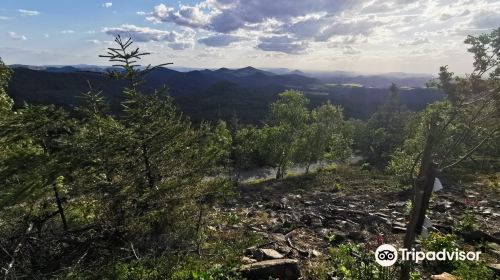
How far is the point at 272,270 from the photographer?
10.6 metres

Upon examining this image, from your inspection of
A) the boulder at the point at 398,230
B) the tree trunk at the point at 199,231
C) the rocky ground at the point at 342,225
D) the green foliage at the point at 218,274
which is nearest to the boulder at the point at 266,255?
the rocky ground at the point at 342,225

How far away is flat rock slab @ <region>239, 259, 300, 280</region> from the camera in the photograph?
10.4 metres

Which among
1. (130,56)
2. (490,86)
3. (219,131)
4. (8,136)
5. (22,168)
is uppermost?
(130,56)

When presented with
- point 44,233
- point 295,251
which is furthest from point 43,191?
point 295,251

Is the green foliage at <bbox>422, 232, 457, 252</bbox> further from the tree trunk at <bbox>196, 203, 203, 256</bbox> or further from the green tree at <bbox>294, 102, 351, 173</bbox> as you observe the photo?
the green tree at <bbox>294, 102, 351, 173</bbox>

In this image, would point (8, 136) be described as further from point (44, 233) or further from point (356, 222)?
point (356, 222)

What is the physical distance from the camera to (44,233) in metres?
12.9

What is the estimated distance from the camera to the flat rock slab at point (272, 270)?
1037 centimetres

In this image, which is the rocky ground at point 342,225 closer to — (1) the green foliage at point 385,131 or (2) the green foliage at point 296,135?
(2) the green foliage at point 296,135

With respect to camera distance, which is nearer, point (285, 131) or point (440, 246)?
point (440, 246)

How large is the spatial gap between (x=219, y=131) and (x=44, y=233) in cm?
4646

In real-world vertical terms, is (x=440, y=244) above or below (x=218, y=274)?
above

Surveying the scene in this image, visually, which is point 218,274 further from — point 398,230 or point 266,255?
point 398,230

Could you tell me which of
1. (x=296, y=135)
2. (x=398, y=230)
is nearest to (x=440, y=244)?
(x=398, y=230)
